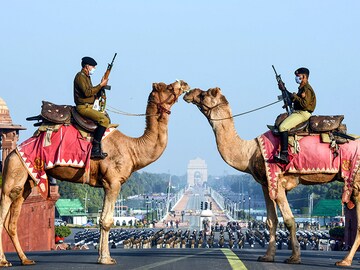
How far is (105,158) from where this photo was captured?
21688 mm

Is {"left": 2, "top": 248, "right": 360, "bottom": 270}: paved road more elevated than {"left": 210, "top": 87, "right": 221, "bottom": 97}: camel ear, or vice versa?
{"left": 210, "top": 87, "right": 221, "bottom": 97}: camel ear

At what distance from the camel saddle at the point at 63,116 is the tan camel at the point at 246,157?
9.38ft

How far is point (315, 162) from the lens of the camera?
879 inches

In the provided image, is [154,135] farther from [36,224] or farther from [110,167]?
[36,224]

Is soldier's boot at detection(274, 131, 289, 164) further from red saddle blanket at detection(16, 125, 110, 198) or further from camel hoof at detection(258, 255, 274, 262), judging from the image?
red saddle blanket at detection(16, 125, 110, 198)

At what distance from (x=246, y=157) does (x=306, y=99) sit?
188 centimetres

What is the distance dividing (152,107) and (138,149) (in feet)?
3.32

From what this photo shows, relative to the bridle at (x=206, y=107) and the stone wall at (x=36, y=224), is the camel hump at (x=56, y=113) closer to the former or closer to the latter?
the bridle at (x=206, y=107)

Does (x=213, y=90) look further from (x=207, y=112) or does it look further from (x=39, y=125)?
(x=39, y=125)

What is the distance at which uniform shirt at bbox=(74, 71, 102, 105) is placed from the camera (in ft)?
71.5

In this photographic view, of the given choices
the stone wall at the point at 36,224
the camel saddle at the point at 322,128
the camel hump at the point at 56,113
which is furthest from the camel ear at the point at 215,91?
the stone wall at the point at 36,224

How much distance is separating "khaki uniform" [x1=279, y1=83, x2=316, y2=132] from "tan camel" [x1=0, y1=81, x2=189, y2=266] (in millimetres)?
2569

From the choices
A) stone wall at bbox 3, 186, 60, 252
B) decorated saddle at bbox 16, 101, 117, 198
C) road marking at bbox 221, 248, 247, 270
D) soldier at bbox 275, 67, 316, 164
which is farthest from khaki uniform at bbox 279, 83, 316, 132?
stone wall at bbox 3, 186, 60, 252

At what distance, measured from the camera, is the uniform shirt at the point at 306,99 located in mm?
22641
